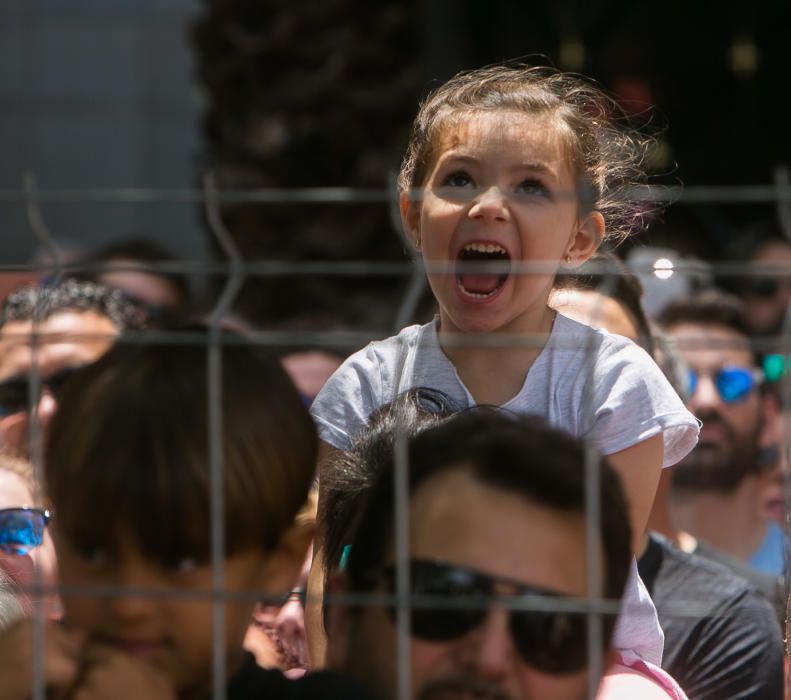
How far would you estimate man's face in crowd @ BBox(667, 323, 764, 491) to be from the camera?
3.48 m

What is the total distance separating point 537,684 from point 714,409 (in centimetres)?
222

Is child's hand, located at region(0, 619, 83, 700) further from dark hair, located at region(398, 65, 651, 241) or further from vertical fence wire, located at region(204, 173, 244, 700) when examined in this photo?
dark hair, located at region(398, 65, 651, 241)

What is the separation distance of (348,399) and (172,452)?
0.57 meters

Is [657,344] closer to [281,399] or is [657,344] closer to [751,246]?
[281,399]

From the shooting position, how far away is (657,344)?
2684mm

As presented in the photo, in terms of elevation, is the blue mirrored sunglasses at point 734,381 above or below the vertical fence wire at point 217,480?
below

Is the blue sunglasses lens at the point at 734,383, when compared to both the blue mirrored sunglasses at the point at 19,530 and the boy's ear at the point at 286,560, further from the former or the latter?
the boy's ear at the point at 286,560

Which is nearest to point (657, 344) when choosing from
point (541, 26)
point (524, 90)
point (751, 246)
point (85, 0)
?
point (524, 90)

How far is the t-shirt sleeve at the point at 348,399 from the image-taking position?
6.27 ft

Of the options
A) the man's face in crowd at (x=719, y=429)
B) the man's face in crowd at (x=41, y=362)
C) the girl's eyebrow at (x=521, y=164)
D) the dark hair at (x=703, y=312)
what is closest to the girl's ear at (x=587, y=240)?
the girl's eyebrow at (x=521, y=164)

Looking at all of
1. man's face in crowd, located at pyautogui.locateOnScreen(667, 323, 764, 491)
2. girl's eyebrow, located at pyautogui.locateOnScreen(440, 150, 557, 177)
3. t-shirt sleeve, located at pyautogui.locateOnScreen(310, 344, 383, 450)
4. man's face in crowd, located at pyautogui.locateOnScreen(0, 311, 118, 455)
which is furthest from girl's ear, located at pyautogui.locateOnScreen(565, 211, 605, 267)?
man's face in crowd, located at pyautogui.locateOnScreen(667, 323, 764, 491)

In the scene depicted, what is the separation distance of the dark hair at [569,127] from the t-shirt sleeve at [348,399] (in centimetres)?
29

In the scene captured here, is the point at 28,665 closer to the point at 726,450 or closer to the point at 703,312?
the point at 726,450

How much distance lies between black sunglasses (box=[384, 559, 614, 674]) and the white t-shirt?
16.7 inches
